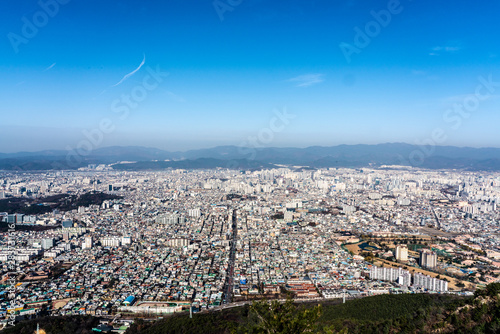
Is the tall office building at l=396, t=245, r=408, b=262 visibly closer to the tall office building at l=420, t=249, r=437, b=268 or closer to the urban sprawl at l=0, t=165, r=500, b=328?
the urban sprawl at l=0, t=165, r=500, b=328

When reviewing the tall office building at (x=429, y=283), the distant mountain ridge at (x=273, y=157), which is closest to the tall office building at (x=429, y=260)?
the tall office building at (x=429, y=283)

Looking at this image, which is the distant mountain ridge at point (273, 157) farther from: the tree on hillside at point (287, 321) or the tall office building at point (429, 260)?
the tree on hillside at point (287, 321)

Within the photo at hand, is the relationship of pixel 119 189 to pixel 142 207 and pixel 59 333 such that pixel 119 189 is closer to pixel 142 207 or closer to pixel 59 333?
pixel 142 207

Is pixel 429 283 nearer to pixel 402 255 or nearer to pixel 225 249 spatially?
pixel 402 255

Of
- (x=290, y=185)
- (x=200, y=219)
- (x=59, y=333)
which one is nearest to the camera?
(x=59, y=333)

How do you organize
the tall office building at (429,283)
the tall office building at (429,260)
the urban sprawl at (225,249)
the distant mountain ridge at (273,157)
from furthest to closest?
the distant mountain ridge at (273,157) → the tall office building at (429,260) → the tall office building at (429,283) → the urban sprawl at (225,249)

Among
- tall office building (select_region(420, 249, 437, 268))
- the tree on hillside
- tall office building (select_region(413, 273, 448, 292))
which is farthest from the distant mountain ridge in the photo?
the tree on hillside

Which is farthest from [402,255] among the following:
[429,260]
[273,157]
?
[273,157]

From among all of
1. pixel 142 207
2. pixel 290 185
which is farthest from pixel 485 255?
pixel 290 185

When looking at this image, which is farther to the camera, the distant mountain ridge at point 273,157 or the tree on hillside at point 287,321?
the distant mountain ridge at point 273,157
